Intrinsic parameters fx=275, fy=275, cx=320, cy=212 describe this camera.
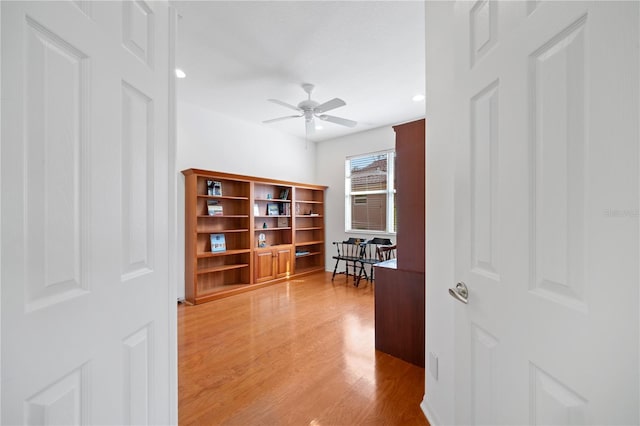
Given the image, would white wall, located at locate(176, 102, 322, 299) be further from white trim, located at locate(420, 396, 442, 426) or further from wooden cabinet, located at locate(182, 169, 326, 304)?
white trim, located at locate(420, 396, 442, 426)

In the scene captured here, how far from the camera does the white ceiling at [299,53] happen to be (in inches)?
91.1

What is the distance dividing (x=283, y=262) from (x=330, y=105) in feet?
9.93

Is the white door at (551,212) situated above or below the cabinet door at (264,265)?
above

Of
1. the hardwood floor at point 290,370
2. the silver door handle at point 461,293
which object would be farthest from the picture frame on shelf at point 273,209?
the silver door handle at point 461,293

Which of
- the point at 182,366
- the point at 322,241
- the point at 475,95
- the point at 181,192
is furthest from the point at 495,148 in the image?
the point at 322,241

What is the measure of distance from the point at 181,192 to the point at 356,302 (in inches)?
120

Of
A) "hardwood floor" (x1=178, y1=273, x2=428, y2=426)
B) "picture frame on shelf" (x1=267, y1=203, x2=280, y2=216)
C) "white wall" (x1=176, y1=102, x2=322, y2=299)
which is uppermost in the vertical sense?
"white wall" (x1=176, y1=102, x2=322, y2=299)

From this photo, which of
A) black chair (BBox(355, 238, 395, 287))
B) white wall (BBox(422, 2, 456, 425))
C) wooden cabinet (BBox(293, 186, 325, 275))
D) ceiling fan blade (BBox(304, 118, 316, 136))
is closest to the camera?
white wall (BBox(422, 2, 456, 425))

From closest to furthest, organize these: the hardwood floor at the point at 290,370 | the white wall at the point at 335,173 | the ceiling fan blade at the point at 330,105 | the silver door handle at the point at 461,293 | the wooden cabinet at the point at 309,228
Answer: the silver door handle at the point at 461,293, the hardwood floor at the point at 290,370, the ceiling fan blade at the point at 330,105, the white wall at the point at 335,173, the wooden cabinet at the point at 309,228

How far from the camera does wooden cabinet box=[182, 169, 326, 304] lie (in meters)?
4.08

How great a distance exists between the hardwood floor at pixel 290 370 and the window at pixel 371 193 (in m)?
2.24

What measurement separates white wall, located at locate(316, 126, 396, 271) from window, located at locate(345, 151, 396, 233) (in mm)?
132

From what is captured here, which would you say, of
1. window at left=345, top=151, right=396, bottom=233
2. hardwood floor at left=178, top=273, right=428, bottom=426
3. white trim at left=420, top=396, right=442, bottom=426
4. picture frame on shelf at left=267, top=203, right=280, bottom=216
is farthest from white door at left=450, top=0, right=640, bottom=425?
picture frame on shelf at left=267, top=203, right=280, bottom=216

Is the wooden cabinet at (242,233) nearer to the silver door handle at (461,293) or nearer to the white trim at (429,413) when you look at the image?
the white trim at (429,413)
